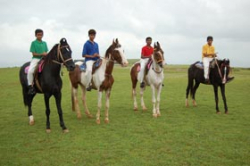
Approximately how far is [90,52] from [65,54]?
5.48 ft

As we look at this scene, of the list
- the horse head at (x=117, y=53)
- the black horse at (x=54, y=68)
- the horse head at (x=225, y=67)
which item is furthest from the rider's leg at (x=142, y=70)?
the black horse at (x=54, y=68)

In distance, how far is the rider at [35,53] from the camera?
314 inches

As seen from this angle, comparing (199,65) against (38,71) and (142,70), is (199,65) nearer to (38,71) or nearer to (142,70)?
(142,70)

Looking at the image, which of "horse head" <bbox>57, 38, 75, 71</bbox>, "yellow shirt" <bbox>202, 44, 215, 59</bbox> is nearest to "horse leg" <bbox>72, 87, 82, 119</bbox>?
"horse head" <bbox>57, 38, 75, 71</bbox>

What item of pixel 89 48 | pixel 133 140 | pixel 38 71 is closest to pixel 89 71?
pixel 89 48

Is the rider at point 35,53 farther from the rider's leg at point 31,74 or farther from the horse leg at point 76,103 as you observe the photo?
the horse leg at point 76,103

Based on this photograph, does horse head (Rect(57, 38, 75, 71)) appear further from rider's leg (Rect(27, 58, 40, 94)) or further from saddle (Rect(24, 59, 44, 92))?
rider's leg (Rect(27, 58, 40, 94))

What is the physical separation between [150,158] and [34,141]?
3540mm

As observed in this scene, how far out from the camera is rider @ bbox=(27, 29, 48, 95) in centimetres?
796

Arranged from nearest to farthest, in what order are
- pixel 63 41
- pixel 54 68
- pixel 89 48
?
pixel 63 41 < pixel 54 68 < pixel 89 48

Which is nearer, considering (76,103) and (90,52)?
(90,52)

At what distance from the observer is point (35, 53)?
807 cm

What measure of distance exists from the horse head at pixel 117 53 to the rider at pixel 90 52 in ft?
1.93

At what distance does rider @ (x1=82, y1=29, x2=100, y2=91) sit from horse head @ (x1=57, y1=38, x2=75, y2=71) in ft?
4.52
